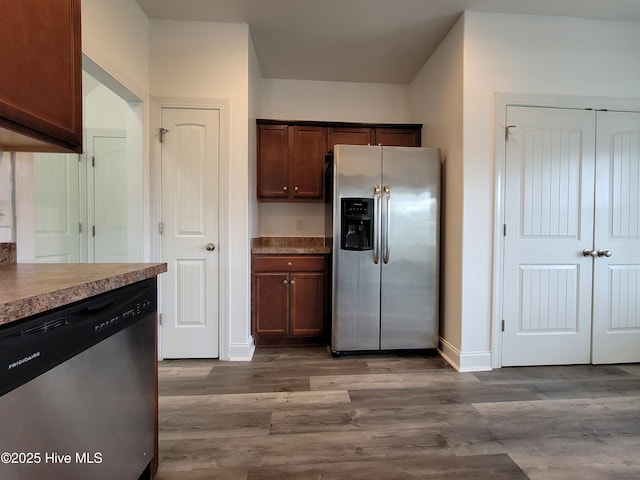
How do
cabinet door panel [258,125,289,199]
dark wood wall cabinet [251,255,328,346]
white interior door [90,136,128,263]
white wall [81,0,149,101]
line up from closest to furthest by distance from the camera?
white wall [81,0,149,101] < dark wood wall cabinet [251,255,328,346] < white interior door [90,136,128,263] < cabinet door panel [258,125,289,199]

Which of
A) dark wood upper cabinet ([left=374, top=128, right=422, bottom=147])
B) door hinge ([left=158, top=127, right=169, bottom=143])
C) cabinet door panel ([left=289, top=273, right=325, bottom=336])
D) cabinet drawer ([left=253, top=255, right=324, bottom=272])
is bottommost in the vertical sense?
cabinet door panel ([left=289, top=273, right=325, bottom=336])

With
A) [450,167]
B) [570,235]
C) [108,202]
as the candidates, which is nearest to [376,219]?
[450,167]

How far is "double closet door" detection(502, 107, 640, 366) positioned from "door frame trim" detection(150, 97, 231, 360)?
229 centimetres

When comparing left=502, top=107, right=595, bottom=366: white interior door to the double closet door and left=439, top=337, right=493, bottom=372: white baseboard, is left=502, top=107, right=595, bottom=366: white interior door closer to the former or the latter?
the double closet door

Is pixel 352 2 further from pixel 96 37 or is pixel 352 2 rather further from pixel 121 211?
pixel 121 211

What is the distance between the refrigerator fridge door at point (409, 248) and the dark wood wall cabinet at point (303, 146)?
74 centimetres

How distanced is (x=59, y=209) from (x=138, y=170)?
1082mm

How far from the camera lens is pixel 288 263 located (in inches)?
107

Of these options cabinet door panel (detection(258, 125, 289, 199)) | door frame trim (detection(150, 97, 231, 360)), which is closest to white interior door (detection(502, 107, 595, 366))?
cabinet door panel (detection(258, 125, 289, 199))

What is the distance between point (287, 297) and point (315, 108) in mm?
2226

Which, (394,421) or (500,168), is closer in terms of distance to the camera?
(394,421)

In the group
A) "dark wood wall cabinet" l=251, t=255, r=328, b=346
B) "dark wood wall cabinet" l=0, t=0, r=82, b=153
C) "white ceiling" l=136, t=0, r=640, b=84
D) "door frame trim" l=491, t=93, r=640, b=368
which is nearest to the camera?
"dark wood wall cabinet" l=0, t=0, r=82, b=153

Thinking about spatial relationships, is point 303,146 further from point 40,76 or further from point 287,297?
point 40,76

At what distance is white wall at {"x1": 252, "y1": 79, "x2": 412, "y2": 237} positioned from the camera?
3355 millimetres
